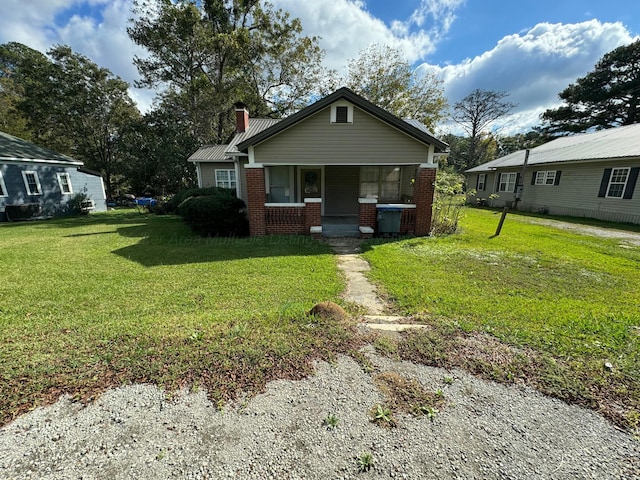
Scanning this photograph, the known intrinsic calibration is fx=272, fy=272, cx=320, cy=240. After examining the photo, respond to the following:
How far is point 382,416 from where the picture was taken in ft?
7.47

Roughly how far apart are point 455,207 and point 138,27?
1010 inches

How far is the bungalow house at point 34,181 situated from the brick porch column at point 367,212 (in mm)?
17739

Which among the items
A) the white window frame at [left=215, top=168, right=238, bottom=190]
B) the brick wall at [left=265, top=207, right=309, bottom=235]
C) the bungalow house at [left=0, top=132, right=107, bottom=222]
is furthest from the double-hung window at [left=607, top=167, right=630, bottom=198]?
the bungalow house at [left=0, top=132, right=107, bottom=222]

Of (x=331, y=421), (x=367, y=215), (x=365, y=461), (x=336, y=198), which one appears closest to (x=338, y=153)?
(x=367, y=215)

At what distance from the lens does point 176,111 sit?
951 inches

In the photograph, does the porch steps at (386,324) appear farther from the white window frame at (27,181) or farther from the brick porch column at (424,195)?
the white window frame at (27,181)

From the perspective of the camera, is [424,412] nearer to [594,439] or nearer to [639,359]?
[594,439]

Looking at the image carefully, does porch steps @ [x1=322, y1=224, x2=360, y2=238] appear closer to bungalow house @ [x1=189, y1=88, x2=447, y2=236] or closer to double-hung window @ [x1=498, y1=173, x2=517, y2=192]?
bungalow house @ [x1=189, y1=88, x2=447, y2=236]

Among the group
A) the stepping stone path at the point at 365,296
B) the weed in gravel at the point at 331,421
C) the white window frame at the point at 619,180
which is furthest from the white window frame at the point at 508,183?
the weed in gravel at the point at 331,421

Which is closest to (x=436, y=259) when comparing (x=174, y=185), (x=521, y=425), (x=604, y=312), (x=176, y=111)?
(x=604, y=312)

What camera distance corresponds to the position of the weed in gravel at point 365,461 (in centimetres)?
188

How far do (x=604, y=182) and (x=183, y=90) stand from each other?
28.3m

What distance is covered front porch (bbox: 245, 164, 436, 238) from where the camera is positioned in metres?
9.08

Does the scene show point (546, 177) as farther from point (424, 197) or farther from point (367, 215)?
point (367, 215)
